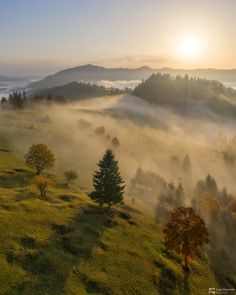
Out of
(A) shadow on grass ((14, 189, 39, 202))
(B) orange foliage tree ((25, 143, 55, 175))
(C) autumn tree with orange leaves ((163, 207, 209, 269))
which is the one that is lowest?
(C) autumn tree with orange leaves ((163, 207, 209, 269))

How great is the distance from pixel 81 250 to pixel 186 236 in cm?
2321

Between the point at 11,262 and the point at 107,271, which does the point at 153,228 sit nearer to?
the point at 107,271

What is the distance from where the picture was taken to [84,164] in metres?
144

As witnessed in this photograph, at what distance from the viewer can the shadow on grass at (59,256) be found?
187ft

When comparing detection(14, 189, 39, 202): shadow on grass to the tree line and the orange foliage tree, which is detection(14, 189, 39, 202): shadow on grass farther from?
the orange foliage tree

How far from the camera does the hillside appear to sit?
59.6 m

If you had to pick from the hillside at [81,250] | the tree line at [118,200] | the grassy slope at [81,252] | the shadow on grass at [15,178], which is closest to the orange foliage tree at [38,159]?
the tree line at [118,200]

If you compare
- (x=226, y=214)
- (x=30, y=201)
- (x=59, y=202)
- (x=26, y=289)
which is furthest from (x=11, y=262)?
(x=226, y=214)

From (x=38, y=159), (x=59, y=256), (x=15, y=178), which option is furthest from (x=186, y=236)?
(x=38, y=159)

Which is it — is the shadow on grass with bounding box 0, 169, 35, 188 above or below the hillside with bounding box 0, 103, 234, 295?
above

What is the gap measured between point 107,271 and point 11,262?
17001 millimetres

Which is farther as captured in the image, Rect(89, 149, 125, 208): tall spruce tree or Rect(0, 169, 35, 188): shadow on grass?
Rect(0, 169, 35, 188): shadow on grass

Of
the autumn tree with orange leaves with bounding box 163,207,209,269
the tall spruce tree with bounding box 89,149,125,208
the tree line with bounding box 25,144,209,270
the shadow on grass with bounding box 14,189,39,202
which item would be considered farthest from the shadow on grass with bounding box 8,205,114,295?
the autumn tree with orange leaves with bounding box 163,207,209,269

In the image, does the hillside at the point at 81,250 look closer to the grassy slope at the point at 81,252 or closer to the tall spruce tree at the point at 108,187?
the grassy slope at the point at 81,252
